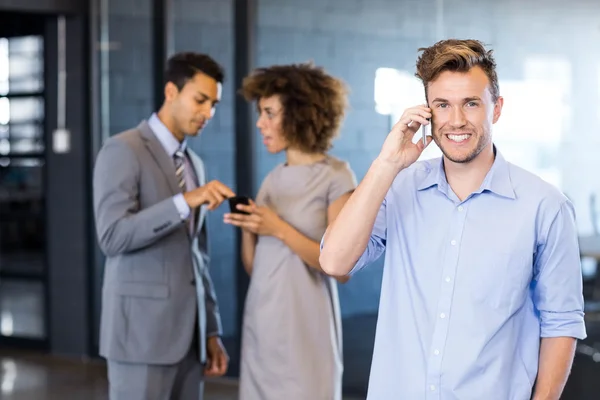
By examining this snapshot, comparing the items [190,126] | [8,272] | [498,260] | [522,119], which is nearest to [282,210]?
[190,126]

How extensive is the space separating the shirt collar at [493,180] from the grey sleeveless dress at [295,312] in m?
1.17

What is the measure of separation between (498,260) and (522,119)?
2.75 metres

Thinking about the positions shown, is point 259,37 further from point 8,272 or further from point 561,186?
point 8,272

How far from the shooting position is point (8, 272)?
711 cm

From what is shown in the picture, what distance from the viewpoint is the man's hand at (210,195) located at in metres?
3.14

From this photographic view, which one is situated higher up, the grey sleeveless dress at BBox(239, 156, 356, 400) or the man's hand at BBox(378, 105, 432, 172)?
the man's hand at BBox(378, 105, 432, 172)

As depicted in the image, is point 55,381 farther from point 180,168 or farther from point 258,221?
point 258,221

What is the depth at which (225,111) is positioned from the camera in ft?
19.0

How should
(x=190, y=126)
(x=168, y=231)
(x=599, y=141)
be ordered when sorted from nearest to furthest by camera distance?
(x=168, y=231) < (x=190, y=126) < (x=599, y=141)

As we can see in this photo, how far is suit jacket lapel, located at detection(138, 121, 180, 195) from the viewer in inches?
131

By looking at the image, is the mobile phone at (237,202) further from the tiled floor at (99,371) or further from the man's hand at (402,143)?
the tiled floor at (99,371)

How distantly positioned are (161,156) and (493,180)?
1535mm

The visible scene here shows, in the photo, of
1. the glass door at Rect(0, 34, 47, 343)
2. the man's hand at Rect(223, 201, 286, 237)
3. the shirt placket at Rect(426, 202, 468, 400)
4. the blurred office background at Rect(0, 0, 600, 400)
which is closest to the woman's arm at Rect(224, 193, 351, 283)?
the man's hand at Rect(223, 201, 286, 237)

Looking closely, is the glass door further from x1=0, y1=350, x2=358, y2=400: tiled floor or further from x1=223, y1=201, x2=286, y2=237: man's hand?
x1=223, y1=201, x2=286, y2=237: man's hand
